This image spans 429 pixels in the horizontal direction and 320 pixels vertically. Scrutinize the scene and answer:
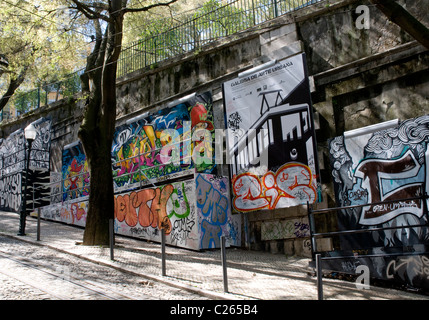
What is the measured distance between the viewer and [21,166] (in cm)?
2136

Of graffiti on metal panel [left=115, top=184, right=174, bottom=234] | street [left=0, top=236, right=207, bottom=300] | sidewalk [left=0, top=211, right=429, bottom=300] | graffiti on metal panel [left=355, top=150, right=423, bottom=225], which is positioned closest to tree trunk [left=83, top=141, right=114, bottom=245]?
sidewalk [left=0, top=211, right=429, bottom=300]

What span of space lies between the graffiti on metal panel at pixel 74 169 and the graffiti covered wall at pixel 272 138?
8.65 meters

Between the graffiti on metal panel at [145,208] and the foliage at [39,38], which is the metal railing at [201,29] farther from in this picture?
the graffiti on metal panel at [145,208]

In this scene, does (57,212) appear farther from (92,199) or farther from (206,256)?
(206,256)

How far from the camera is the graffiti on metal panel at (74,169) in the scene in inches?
736

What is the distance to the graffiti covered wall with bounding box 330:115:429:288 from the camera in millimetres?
9250

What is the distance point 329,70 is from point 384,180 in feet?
11.4

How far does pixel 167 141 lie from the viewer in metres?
15.2

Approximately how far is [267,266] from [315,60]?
597 cm

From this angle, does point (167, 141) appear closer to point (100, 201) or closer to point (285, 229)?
point (100, 201)

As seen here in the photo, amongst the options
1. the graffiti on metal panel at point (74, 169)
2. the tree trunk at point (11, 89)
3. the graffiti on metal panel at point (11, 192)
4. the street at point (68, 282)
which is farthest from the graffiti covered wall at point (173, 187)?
the tree trunk at point (11, 89)

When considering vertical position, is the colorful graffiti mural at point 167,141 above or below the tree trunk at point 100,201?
above

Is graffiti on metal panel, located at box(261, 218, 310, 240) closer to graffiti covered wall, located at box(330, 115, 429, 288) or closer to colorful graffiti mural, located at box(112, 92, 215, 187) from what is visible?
graffiti covered wall, located at box(330, 115, 429, 288)

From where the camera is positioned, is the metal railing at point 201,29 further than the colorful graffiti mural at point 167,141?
No
